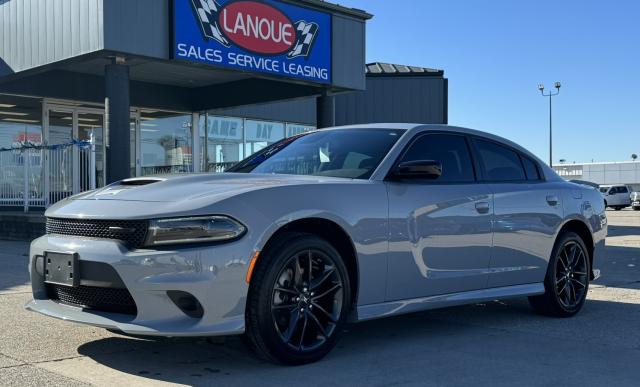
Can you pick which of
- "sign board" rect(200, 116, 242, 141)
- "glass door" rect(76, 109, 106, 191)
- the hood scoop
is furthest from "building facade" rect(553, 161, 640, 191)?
the hood scoop

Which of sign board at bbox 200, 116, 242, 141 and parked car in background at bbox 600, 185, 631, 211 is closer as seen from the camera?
sign board at bbox 200, 116, 242, 141

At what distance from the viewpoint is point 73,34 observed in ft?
37.0

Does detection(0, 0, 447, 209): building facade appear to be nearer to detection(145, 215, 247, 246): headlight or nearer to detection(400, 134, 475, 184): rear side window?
detection(400, 134, 475, 184): rear side window

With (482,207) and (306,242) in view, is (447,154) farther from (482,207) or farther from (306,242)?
(306,242)

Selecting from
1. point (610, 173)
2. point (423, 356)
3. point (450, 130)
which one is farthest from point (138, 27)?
point (610, 173)

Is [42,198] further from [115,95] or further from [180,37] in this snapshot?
[180,37]

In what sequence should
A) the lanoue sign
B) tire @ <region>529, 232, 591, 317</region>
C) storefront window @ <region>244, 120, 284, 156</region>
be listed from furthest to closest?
storefront window @ <region>244, 120, 284, 156</region>, the lanoue sign, tire @ <region>529, 232, 591, 317</region>

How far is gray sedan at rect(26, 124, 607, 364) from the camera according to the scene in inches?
151

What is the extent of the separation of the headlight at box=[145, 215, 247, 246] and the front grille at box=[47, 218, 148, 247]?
2.8 inches

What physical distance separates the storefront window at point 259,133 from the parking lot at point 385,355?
51.4ft

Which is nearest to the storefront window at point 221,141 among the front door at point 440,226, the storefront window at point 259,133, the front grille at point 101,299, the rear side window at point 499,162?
the storefront window at point 259,133

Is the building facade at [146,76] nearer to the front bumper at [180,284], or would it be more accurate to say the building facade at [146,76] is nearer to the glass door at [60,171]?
the glass door at [60,171]

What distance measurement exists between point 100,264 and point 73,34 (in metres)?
8.47

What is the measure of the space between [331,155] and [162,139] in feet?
44.6
